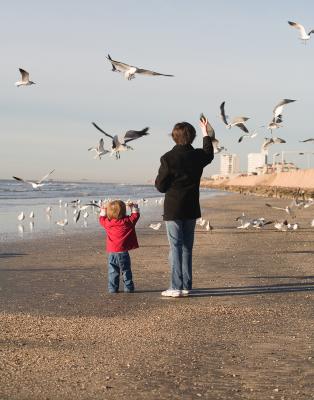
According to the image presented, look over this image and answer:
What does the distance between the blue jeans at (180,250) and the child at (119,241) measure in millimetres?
570

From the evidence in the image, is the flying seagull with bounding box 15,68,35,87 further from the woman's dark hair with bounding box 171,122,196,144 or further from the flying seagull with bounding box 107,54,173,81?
the woman's dark hair with bounding box 171,122,196,144

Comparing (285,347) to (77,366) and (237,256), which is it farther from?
(237,256)

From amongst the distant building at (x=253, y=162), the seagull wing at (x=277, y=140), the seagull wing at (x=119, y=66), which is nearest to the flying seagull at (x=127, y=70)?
the seagull wing at (x=119, y=66)

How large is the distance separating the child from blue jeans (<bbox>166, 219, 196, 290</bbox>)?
22.4 inches

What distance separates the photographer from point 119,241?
8.04 m

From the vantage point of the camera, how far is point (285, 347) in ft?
17.0

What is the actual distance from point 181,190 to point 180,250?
67 cm

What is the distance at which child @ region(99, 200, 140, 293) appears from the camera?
26.0ft

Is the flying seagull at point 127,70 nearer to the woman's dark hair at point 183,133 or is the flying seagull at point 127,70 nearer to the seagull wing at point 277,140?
the woman's dark hair at point 183,133

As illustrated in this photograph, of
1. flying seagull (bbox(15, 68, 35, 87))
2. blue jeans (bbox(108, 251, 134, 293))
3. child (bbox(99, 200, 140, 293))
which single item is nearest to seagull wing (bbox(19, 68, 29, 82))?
flying seagull (bbox(15, 68, 35, 87))

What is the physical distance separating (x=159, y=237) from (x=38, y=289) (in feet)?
23.7

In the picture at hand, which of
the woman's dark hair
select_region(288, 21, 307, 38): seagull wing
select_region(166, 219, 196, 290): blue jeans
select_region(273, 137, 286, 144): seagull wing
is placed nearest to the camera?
the woman's dark hair

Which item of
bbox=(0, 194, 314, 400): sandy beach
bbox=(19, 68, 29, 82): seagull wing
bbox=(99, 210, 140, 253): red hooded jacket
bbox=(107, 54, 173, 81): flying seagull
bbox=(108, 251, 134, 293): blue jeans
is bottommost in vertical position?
bbox=(0, 194, 314, 400): sandy beach

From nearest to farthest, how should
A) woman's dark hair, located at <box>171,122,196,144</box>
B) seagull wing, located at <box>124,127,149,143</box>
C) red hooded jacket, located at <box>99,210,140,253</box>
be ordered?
woman's dark hair, located at <box>171,122,196,144</box>
red hooded jacket, located at <box>99,210,140,253</box>
seagull wing, located at <box>124,127,149,143</box>
